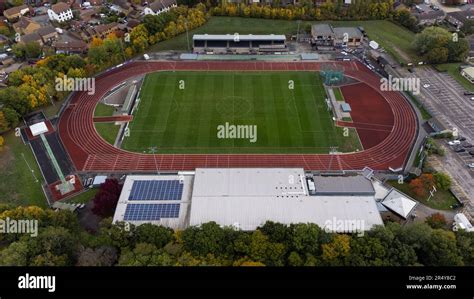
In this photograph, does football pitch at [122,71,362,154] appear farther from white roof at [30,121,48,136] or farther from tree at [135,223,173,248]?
tree at [135,223,173,248]

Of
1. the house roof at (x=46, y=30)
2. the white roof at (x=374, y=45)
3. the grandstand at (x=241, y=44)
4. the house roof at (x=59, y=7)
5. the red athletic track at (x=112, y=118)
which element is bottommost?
the red athletic track at (x=112, y=118)

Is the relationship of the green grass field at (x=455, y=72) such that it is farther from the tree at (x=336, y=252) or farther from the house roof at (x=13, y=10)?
the house roof at (x=13, y=10)

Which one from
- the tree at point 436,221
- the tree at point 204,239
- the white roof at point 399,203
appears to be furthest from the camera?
the white roof at point 399,203

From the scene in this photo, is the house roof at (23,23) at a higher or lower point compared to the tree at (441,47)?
higher

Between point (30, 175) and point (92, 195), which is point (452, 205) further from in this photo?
point (30, 175)

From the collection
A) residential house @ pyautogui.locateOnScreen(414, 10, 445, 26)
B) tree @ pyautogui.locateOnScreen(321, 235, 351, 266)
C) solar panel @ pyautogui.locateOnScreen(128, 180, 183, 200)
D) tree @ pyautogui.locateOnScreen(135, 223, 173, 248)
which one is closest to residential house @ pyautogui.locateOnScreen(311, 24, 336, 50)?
residential house @ pyautogui.locateOnScreen(414, 10, 445, 26)

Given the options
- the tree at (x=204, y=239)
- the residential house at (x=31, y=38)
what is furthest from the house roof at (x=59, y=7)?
the tree at (x=204, y=239)

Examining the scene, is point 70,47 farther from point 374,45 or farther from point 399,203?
point 399,203
